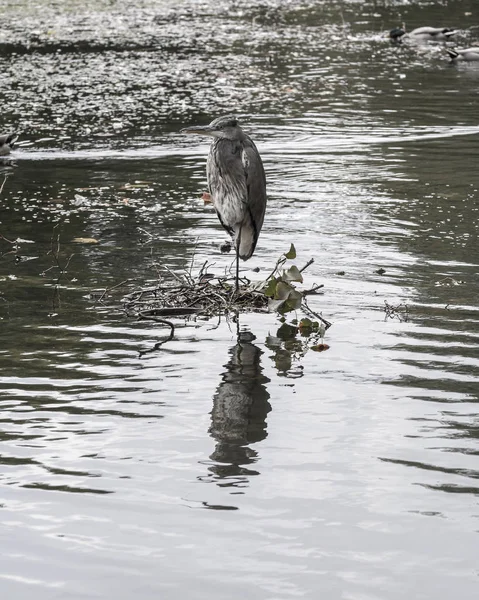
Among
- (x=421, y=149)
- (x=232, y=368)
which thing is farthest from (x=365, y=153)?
(x=232, y=368)

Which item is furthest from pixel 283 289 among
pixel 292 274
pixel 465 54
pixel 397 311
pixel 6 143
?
pixel 465 54

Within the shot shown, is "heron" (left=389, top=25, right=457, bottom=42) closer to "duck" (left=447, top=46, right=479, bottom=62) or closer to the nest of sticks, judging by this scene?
"duck" (left=447, top=46, right=479, bottom=62)

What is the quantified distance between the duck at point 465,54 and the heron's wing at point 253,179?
14.0 meters

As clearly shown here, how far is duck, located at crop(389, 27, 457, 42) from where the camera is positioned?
79.2 feet

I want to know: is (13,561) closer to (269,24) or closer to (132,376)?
(132,376)

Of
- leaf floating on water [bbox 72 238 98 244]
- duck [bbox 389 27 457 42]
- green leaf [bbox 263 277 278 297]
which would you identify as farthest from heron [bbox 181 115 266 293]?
duck [bbox 389 27 457 42]

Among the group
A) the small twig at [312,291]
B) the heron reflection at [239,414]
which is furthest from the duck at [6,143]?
the heron reflection at [239,414]

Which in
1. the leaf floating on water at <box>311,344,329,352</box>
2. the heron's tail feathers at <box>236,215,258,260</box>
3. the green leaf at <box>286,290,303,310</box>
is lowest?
the leaf floating on water at <box>311,344,329,352</box>

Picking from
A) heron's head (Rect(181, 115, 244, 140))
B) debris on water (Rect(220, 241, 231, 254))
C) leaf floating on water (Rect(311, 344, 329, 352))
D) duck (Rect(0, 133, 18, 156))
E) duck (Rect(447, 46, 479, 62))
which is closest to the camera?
leaf floating on water (Rect(311, 344, 329, 352))

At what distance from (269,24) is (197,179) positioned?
14.6 metres

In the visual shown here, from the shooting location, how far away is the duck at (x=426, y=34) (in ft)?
79.2

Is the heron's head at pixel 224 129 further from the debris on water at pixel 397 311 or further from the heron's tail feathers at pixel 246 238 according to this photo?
the debris on water at pixel 397 311

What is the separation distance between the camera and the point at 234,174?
8.61 metres

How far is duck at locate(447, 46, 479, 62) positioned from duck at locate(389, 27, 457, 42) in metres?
2.37
